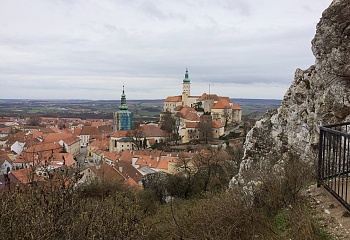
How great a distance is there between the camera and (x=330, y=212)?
532 centimetres

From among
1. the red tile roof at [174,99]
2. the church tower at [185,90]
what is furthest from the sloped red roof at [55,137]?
the church tower at [185,90]

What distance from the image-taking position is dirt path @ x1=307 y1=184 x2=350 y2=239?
4.75 metres

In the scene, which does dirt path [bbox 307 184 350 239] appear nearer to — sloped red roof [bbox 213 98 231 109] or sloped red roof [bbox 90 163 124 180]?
sloped red roof [bbox 90 163 124 180]

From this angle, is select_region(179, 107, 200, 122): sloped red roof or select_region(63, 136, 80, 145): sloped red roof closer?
select_region(179, 107, 200, 122): sloped red roof

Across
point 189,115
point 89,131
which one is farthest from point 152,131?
point 89,131

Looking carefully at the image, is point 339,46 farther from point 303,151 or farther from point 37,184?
point 37,184

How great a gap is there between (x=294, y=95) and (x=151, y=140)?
50333 mm

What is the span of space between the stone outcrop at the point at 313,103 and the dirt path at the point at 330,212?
89.4 inches

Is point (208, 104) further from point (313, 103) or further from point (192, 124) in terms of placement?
point (313, 103)

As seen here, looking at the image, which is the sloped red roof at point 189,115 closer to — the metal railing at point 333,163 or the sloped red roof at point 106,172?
the sloped red roof at point 106,172

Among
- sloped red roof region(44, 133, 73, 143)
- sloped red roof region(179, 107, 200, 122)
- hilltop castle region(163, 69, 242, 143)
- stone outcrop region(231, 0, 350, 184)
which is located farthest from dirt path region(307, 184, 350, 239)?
sloped red roof region(44, 133, 73, 143)

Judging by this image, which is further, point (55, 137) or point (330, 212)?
point (55, 137)

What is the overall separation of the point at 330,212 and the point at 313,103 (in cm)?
680

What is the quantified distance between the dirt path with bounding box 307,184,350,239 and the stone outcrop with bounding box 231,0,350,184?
227 cm
